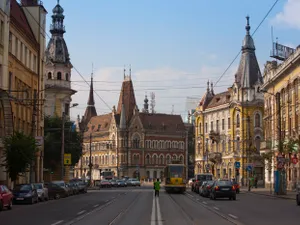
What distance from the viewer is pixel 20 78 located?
173 feet

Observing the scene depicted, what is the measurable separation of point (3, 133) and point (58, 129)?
795 inches

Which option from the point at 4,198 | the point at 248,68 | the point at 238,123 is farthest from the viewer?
the point at 248,68

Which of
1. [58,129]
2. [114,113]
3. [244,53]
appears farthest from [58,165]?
[114,113]

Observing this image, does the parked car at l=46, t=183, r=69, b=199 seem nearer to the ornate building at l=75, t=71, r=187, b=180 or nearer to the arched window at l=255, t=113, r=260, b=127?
the arched window at l=255, t=113, r=260, b=127

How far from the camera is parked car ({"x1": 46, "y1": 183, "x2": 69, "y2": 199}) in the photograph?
46531 mm

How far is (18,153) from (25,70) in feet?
Answer: 50.5

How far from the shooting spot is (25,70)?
5478cm

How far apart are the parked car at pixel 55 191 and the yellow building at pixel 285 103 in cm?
1891

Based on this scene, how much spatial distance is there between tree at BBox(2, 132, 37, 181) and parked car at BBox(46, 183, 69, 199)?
4505 millimetres

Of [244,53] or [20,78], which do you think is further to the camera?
[244,53]

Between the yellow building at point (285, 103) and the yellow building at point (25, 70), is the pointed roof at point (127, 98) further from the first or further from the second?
the yellow building at point (25, 70)

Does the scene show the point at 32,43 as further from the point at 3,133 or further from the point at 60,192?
the point at 60,192

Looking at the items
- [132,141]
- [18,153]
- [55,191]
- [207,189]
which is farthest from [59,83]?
[132,141]

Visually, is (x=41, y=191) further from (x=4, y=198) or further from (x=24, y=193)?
(x=4, y=198)
